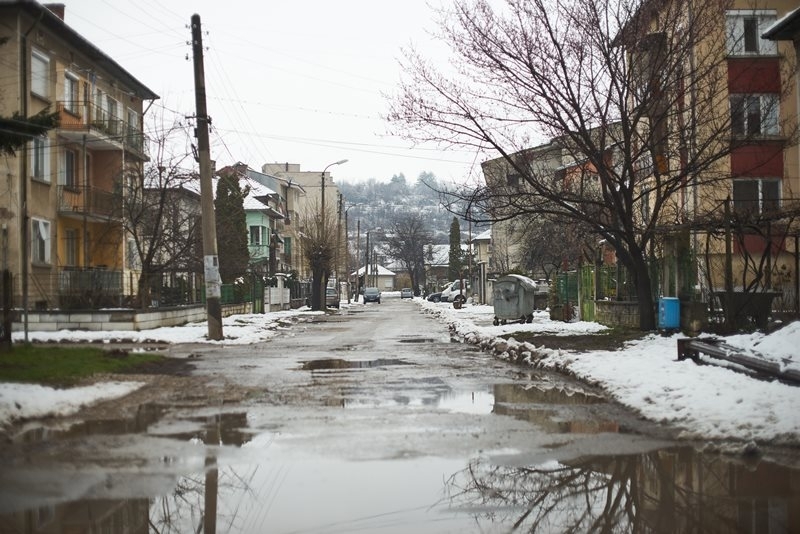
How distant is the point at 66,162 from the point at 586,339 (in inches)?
861

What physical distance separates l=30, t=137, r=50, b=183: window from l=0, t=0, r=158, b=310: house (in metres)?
0.04

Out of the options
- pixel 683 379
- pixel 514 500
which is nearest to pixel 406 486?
pixel 514 500

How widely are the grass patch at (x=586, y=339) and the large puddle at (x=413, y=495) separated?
10.7 metres

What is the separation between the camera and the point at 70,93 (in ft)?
103

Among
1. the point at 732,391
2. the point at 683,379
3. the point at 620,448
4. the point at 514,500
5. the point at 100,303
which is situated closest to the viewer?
the point at 514,500

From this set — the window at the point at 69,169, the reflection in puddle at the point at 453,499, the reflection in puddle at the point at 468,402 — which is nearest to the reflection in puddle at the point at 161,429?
the reflection in puddle at the point at 453,499

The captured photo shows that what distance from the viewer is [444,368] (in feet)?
50.4

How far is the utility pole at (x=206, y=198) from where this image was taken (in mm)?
22594

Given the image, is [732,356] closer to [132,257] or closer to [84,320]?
[84,320]

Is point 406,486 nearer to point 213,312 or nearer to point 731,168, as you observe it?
point 213,312

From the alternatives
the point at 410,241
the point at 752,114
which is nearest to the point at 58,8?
the point at 752,114

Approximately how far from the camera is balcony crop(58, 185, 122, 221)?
30578mm

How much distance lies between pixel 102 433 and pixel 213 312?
46.6ft

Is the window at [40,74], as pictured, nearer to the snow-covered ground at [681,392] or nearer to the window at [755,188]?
the snow-covered ground at [681,392]
